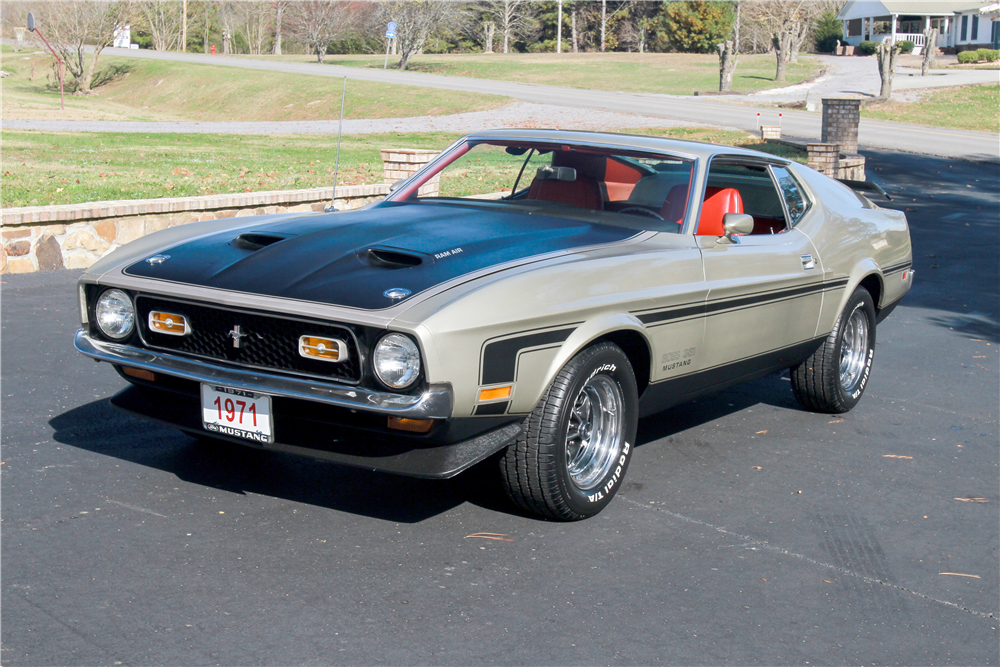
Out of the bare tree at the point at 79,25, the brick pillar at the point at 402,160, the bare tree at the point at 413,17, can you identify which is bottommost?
the brick pillar at the point at 402,160

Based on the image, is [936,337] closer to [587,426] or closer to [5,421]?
[587,426]

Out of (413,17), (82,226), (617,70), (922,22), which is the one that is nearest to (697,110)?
(617,70)

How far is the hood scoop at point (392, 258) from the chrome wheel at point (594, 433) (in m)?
0.88

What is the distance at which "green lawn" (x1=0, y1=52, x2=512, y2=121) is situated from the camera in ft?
110

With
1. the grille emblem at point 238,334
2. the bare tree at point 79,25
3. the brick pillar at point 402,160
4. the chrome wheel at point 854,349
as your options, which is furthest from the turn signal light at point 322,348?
the bare tree at point 79,25

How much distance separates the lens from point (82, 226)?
970 centimetres

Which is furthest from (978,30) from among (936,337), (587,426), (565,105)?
(587,426)

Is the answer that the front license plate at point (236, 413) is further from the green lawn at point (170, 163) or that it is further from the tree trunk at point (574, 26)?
the tree trunk at point (574, 26)

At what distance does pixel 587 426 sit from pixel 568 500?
0.36 meters

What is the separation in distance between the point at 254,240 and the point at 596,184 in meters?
1.79

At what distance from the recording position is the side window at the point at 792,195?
5727mm

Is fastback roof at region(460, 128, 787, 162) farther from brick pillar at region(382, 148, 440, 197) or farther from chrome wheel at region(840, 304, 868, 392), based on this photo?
brick pillar at region(382, 148, 440, 197)

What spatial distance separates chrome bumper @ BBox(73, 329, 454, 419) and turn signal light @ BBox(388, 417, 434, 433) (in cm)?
12

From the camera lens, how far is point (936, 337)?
831cm
